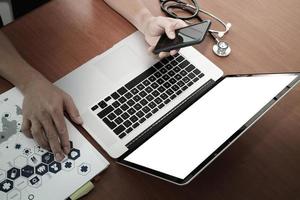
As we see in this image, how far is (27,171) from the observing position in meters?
0.72

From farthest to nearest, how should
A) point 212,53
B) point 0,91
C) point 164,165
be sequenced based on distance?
1. point 212,53
2. point 0,91
3. point 164,165

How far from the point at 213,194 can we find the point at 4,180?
0.42 metres

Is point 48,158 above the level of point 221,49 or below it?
below

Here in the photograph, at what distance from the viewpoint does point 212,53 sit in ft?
3.09

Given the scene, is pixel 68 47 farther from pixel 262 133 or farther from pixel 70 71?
pixel 262 133

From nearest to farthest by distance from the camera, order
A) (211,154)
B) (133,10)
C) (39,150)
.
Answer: (211,154) < (39,150) < (133,10)

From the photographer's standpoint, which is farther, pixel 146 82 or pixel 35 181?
pixel 146 82

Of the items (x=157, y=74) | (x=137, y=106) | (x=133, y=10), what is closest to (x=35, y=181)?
(x=137, y=106)

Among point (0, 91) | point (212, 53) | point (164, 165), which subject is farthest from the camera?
point (212, 53)

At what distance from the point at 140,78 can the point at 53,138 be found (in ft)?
0.82

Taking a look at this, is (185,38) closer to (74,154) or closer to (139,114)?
(139,114)

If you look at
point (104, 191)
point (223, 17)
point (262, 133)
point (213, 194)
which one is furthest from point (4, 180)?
point (223, 17)

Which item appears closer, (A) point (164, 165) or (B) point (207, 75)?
(A) point (164, 165)

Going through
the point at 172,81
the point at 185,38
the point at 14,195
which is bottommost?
the point at 14,195
